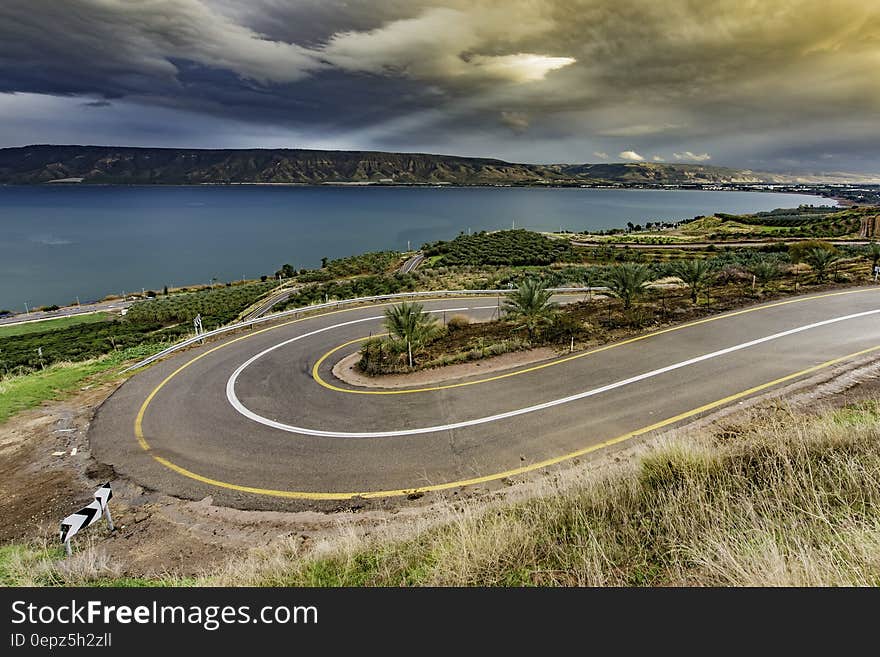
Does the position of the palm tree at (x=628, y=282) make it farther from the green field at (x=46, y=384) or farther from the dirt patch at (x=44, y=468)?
the green field at (x=46, y=384)

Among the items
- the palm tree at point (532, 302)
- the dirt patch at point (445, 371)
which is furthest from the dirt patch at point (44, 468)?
the palm tree at point (532, 302)

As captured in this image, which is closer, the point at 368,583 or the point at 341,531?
the point at 368,583

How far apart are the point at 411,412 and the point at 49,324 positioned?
63.9 meters

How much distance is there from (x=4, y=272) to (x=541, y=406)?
431 ft

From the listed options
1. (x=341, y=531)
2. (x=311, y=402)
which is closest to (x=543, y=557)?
(x=341, y=531)

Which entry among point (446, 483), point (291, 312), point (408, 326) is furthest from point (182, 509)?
point (291, 312)

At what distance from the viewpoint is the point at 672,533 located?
149 inches

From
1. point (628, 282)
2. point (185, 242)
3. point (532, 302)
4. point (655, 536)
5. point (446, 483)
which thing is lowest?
point (446, 483)

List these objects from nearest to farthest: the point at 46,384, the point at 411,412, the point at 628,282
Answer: the point at 411,412 < the point at 46,384 < the point at 628,282

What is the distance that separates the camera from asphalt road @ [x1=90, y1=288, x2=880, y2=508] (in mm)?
8281

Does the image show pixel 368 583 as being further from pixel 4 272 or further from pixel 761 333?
pixel 4 272

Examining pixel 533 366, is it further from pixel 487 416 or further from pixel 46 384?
pixel 46 384

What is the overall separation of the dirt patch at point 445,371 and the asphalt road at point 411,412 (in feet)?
1.69

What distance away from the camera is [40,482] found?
8.12 metres
